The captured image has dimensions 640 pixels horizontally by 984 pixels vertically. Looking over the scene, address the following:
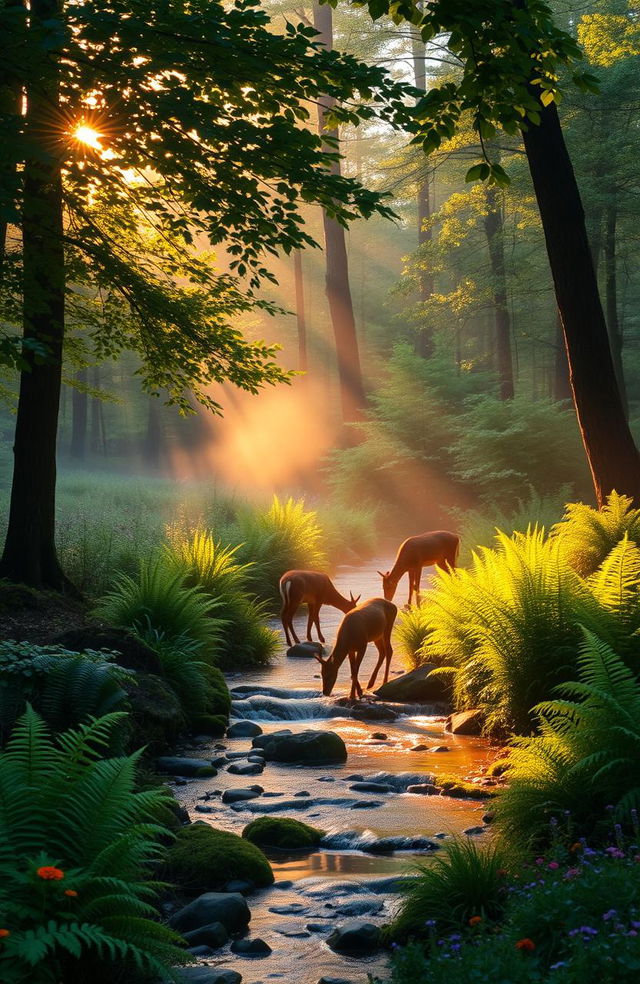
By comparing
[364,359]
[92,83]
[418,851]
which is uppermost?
[364,359]

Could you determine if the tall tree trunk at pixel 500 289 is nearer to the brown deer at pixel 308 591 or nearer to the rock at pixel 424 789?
the brown deer at pixel 308 591

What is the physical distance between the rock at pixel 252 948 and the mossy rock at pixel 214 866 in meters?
0.74

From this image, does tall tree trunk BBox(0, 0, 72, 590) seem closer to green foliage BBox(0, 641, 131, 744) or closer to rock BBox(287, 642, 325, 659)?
rock BBox(287, 642, 325, 659)

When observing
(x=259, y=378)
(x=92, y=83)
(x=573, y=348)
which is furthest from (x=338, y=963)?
(x=573, y=348)

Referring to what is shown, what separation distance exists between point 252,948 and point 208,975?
0.44 meters

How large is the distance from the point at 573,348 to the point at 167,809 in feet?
24.1

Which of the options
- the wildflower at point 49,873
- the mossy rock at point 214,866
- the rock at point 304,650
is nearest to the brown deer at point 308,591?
the rock at point 304,650

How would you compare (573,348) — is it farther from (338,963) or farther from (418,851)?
(338,963)

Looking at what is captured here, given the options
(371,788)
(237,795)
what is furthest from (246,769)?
(371,788)

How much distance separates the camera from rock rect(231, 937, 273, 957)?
14.8ft

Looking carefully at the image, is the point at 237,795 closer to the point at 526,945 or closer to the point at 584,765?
the point at 584,765

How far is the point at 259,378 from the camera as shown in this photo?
1084 cm

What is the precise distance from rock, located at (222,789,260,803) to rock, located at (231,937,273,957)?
240 centimetres

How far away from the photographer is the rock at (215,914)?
15.7ft
